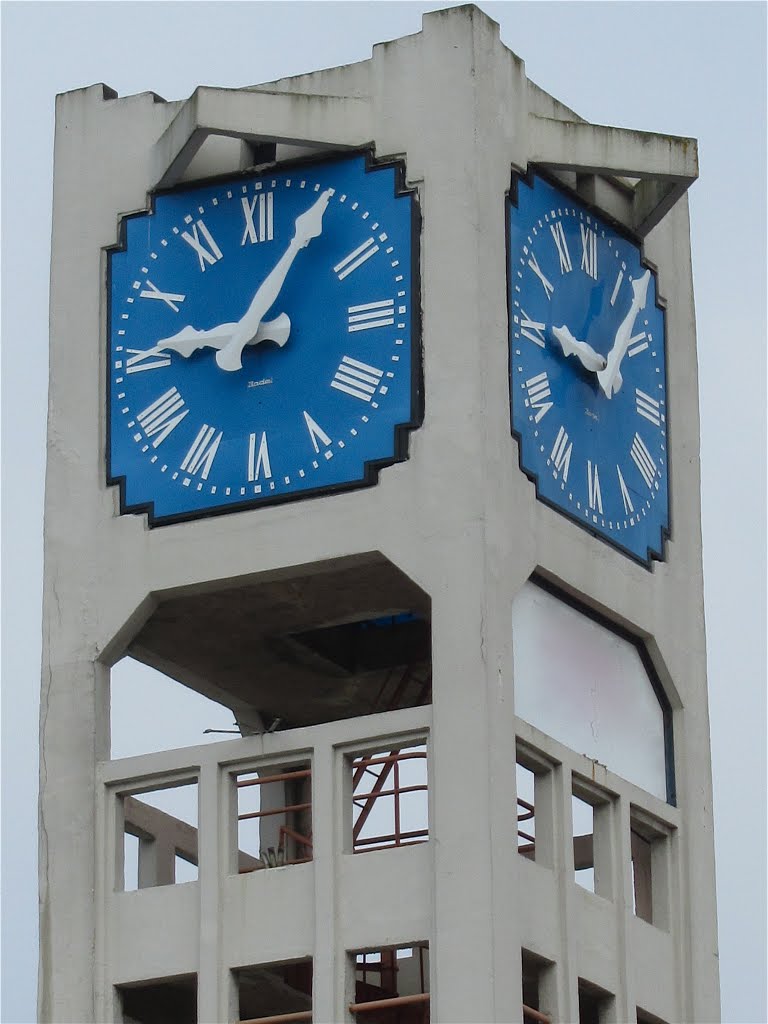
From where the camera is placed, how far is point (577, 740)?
38312 mm

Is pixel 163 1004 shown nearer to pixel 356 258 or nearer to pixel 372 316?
pixel 372 316

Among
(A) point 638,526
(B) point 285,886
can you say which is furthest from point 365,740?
(A) point 638,526

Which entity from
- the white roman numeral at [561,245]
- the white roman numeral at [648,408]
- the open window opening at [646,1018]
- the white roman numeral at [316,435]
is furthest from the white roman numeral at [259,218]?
the open window opening at [646,1018]

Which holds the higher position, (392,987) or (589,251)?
(589,251)

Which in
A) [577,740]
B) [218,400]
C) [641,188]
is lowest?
[577,740]

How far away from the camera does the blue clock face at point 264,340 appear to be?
125 feet

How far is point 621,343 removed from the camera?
39906 millimetres

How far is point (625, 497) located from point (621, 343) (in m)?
1.43

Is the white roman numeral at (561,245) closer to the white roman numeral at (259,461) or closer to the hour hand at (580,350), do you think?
the hour hand at (580,350)

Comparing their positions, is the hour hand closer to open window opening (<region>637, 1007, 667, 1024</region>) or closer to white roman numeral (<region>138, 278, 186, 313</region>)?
white roman numeral (<region>138, 278, 186, 313</region>)

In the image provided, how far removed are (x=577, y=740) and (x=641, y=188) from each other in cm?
566

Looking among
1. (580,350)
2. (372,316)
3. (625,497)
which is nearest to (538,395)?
(580,350)

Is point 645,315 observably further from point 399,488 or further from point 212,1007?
point 212,1007

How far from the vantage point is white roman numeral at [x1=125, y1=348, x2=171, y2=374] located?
39.2 m
